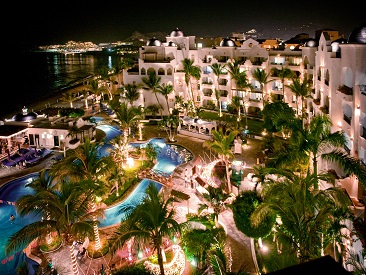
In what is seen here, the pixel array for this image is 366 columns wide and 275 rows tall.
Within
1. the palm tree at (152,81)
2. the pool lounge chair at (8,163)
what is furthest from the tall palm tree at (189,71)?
the pool lounge chair at (8,163)

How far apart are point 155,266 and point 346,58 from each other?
61.6 feet

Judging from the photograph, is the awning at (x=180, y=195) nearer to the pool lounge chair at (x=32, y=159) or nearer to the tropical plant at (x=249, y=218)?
the tropical plant at (x=249, y=218)

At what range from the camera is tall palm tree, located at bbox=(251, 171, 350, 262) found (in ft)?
50.9

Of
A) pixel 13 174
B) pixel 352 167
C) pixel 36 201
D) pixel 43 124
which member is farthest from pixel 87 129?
pixel 352 167

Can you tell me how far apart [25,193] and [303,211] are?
25645 mm

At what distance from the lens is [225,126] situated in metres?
43.6

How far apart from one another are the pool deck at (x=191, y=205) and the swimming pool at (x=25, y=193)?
3.97ft

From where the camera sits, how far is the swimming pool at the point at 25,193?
22500mm

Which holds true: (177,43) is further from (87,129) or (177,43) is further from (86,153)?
(86,153)

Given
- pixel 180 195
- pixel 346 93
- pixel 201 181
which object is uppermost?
pixel 346 93

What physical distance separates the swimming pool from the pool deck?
121 cm

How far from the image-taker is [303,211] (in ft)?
51.2

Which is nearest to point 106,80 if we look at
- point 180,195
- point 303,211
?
point 180,195

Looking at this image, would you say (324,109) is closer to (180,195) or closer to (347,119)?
(347,119)
